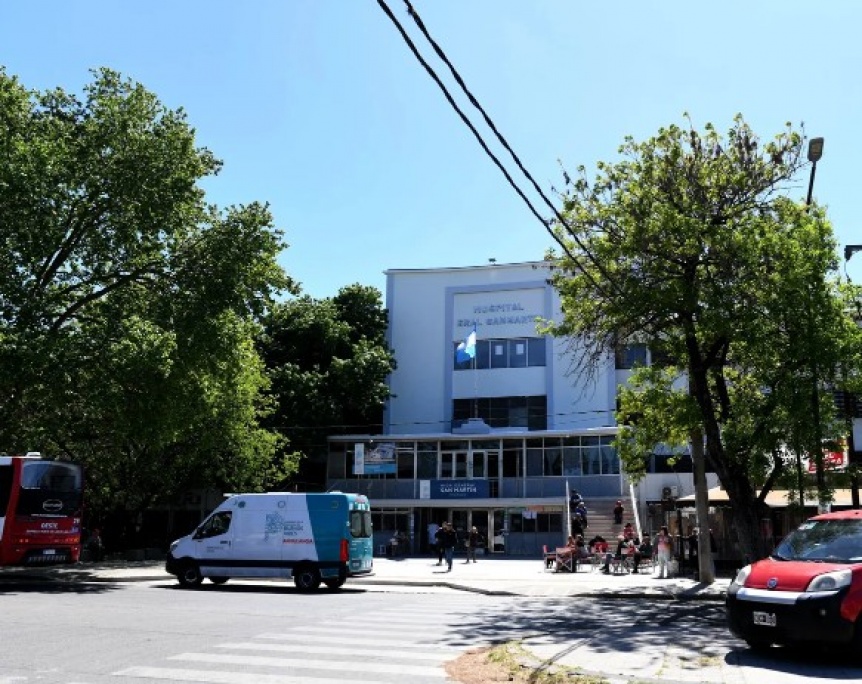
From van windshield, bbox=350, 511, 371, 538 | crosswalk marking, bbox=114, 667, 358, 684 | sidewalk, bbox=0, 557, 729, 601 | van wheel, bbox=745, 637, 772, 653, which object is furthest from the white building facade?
crosswalk marking, bbox=114, 667, 358, 684

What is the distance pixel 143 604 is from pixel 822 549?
12788mm

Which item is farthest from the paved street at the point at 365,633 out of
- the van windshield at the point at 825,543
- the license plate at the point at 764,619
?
the van windshield at the point at 825,543

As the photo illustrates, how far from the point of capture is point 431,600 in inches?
736

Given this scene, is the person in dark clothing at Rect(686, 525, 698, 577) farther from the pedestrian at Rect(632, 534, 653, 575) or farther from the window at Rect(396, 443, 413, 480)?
the window at Rect(396, 443, 413, 480)

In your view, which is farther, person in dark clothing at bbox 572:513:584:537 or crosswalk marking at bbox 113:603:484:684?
person in dark clothing at bbox 572:513:584:537

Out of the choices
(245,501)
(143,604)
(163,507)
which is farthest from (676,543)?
(163,507)

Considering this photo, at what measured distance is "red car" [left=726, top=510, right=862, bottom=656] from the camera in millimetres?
9164

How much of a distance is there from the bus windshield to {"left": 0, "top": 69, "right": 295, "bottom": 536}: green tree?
68.1 inches

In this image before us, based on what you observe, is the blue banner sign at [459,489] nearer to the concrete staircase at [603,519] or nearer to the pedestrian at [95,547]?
the concrete staircase at [603,519]

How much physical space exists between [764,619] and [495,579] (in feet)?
51.3

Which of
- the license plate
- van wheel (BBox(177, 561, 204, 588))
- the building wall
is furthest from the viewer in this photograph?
the building wall

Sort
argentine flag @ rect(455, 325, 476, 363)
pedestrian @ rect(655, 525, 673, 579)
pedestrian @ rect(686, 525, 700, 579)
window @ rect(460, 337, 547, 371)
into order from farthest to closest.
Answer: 1. window @ rect(460, 337, 547, 371)
2. argentine flag @ rect(455, 325, 476, 363)
3. pedestrian @ rect(686, 525, 700, 579)
4. pedestrian @ rect(655, 525, 673, 579)

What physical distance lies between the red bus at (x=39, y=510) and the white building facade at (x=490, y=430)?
62.8 feet

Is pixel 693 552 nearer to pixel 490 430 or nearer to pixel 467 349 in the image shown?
pixel 490 430
